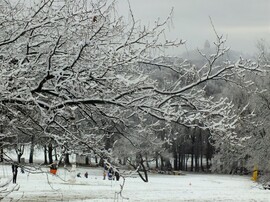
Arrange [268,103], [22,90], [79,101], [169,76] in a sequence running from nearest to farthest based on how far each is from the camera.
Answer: [22,90], [79,101], [169,76], [268,103]

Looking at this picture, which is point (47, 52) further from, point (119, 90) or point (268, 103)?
point (268, 103)

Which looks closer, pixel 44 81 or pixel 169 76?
pixel 44 81

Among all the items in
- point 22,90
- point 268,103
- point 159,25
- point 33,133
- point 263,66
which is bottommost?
point 33,133

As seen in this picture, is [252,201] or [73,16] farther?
[252,201]

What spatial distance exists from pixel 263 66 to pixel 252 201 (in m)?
16.6

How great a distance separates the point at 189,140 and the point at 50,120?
5720cm

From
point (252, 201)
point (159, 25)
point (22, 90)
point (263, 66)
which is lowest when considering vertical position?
point (252, 201)

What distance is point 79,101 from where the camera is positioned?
4574mm

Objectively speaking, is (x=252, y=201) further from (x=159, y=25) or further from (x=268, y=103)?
(x=159, y=25)

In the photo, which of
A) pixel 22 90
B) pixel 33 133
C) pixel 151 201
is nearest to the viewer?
pixel 22 90

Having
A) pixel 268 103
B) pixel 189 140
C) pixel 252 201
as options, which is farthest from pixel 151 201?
pixel 189 140

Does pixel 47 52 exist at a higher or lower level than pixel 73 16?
lower

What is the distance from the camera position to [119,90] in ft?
15.2

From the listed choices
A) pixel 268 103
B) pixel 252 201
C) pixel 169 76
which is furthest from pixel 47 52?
pixel 268 103
